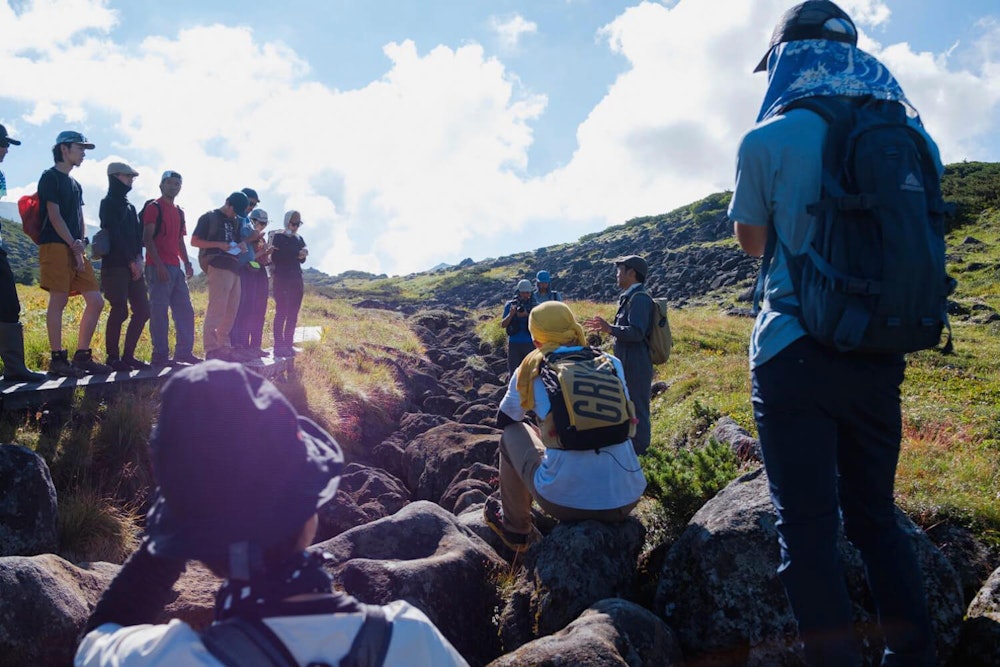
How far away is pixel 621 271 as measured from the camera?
22.0 ft

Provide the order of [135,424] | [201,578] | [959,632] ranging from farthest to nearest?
[135,424] → [201,578] → [959,632]

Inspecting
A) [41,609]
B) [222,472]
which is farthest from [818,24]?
[41,609]

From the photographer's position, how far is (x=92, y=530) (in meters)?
4.90

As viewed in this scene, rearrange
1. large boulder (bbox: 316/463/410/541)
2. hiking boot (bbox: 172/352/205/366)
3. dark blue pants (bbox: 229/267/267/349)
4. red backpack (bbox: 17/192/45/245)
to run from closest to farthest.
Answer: large boulder (bbox: 316/463/410/541) → red backpack (bbox: 17/192/45/245) → hiking boot (bbox: 172/352/205/366) → dark blue pants (bbox: 229/267/267/349)

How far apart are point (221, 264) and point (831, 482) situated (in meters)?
7.54

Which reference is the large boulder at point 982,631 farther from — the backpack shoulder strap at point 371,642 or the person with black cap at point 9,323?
the person with black cap at point 9,323

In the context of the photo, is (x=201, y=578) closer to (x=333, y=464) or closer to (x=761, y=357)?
(x=333, y=464)

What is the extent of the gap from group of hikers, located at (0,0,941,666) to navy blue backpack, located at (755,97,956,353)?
4 centimetres

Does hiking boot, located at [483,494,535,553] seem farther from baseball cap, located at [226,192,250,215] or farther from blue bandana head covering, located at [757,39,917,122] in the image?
baseball cap, located at [226,192,250,215]

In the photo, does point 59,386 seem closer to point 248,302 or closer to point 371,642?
point 248,302

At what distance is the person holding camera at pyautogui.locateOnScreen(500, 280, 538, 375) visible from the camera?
9.66 meters

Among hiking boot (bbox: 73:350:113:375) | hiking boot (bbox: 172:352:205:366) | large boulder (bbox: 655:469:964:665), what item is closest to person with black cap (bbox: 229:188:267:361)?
hiking boot (bbox: 172:352:205:366)

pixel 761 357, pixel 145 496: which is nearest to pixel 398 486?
pixel 145 496

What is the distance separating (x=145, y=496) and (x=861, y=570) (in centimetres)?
531
